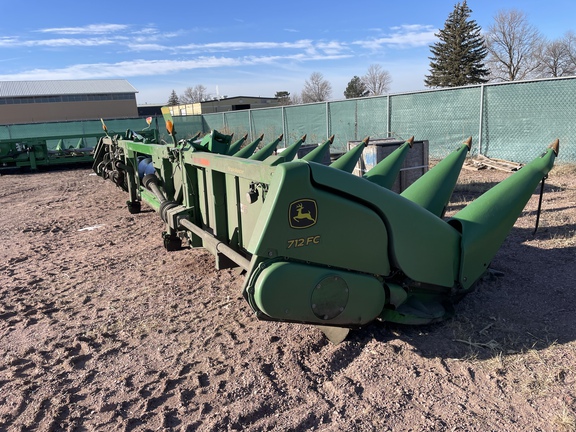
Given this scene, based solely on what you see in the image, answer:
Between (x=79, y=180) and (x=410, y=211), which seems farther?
(x=79, y=180)

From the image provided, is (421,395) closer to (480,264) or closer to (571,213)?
(480,264)

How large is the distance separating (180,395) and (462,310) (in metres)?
2.00

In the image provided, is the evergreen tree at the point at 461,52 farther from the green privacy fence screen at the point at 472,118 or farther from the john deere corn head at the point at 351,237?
the john deere corn head at the point at 351,237

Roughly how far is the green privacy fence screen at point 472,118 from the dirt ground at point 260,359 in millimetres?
6220

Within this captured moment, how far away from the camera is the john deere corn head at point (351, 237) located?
227 cm

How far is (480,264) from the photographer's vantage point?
298cm

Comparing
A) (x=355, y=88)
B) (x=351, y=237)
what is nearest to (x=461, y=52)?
(x=355, y=88)

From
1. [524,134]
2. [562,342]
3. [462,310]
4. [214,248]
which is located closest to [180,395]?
[214,248]

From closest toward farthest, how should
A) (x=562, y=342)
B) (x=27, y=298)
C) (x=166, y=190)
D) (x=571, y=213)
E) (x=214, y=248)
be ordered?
(x=562, y=342), (x=214, y=248), (x=27, y=298), (x=166, y=190), (x=571, y=213)

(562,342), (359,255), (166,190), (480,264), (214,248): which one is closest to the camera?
(359,255)

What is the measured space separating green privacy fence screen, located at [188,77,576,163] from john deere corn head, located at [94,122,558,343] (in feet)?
24.1

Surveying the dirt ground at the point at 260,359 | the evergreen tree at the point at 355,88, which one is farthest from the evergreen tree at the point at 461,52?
the dirt ground at the point at 260,359

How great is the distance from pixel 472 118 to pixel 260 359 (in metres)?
9.98

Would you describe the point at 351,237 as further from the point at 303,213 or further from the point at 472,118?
the point at 472,118
